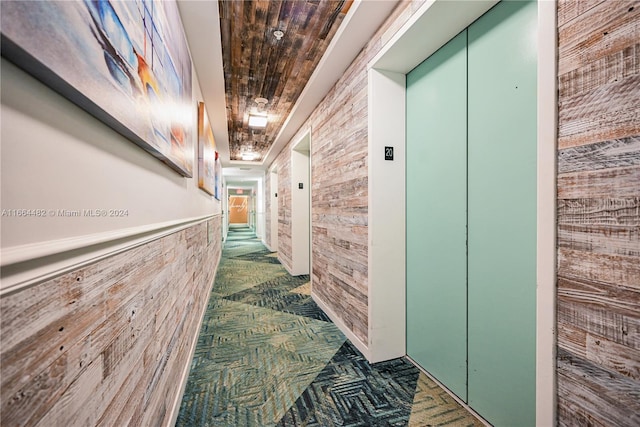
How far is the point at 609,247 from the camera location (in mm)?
809

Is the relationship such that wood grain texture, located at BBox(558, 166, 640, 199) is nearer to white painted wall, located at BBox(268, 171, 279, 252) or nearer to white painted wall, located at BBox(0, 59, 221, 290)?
white painted wall, located at BBox(0, 59, 221, 290)

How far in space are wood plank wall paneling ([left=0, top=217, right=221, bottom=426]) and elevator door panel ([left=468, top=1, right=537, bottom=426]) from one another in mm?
1661

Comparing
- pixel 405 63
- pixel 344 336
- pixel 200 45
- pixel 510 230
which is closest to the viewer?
pixel 510 230

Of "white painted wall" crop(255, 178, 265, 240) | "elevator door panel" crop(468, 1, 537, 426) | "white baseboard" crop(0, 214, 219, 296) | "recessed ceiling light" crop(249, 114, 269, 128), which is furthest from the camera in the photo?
"white painted wall" crop(255, 178, 265, 240)

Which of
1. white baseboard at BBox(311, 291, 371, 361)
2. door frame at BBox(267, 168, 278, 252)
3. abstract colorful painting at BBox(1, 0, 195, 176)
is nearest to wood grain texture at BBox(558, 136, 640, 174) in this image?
abstract colorful painting at BBox(1, 0, 195, 176)

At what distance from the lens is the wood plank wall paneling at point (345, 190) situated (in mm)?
2107

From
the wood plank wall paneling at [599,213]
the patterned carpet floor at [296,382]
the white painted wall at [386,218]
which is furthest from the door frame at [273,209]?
the wood plank wall paneling at [599,213]

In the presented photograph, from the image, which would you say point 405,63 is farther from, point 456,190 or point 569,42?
point 569,42

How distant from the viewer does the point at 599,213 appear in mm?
831

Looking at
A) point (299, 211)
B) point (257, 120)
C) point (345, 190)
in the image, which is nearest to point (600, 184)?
point (345, 190)

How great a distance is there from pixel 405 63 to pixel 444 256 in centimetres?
141

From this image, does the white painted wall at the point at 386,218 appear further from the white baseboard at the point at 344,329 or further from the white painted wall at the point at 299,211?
the white painted wall at the point at 299,211

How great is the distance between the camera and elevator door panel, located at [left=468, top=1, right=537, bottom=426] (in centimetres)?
125

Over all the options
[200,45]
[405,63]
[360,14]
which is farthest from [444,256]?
[200,45]
